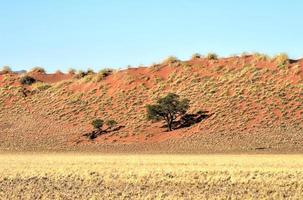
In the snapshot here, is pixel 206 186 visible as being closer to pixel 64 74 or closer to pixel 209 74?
pixel 209 74

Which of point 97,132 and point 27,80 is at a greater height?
point 27,80

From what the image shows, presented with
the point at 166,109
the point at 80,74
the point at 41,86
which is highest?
the point at 80,74

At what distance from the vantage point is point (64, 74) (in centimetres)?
10775

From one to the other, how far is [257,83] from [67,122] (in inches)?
910

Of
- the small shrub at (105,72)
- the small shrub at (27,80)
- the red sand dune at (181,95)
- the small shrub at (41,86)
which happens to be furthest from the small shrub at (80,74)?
the small shrub at (27,80)

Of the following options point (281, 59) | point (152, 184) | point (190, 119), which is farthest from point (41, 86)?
point (152, 184)

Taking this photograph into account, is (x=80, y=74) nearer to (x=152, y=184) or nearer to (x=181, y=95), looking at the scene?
(x=181, y=95)

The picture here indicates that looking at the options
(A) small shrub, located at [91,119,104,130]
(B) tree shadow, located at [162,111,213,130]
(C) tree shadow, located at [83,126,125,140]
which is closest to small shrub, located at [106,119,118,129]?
(C) tree shadow, located at [83,126,125,140]

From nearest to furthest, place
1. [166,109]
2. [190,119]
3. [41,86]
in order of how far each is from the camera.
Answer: [166,109], [190,119], [41,86]

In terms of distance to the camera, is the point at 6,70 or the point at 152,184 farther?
the point at 6,70

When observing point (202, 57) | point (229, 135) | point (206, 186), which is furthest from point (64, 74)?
point (206, 186)

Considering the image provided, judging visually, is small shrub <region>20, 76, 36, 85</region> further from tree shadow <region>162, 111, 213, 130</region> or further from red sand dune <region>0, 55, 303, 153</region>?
tree shadow <region>162, 111, 213, 130</region>


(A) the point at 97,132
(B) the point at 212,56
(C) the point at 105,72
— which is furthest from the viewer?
(C) the point at 105,72

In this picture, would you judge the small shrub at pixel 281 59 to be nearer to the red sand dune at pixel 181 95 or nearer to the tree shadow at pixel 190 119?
the red sand dune at pixel 181 95
